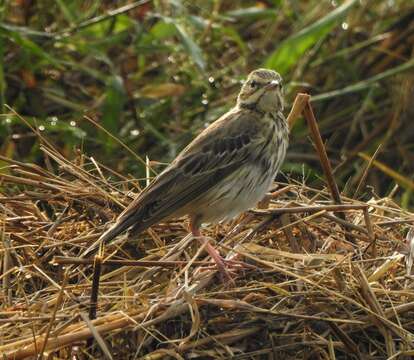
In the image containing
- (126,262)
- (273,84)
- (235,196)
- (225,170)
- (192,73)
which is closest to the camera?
(126,262)

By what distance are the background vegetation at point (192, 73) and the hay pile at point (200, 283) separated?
1.92 m

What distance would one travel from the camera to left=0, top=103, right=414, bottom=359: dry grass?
5.10 meters

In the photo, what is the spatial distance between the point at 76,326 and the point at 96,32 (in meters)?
4.18

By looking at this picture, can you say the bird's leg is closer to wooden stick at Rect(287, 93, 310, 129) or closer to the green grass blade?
wooden stick at Rect(287, 93, 310, 129)

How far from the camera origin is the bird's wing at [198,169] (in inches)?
231

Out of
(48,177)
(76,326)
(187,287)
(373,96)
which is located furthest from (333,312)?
(373,96)

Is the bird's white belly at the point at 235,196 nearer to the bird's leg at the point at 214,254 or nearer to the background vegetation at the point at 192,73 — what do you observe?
the bird's leg at the point at 214,254

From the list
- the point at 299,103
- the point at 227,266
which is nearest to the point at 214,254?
the point at 227,266

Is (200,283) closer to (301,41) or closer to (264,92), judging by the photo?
(264,92)

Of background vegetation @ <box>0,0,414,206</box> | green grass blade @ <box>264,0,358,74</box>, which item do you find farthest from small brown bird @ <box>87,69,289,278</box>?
green grass blade @ <box>264,0,358,74</box>

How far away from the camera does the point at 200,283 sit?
544 centimetres

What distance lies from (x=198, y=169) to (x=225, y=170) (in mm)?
135

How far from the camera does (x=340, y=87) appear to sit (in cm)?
982

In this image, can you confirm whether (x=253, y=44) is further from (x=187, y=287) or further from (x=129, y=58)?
(x=187, y=287)
